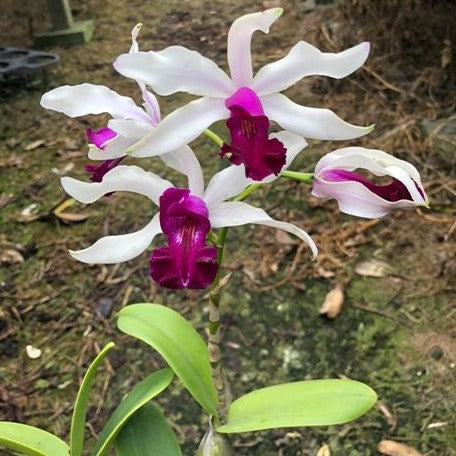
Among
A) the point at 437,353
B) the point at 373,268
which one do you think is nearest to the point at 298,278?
the point at 373,268

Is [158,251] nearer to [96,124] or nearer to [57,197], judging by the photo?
[57,197]

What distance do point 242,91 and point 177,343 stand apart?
2.15ft

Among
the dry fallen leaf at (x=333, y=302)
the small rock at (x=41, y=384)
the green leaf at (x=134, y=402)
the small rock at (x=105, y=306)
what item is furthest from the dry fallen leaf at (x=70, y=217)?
the green leaf at (x=134, y=402)

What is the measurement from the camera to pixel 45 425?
74.7 inches

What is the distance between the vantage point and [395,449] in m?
1.77

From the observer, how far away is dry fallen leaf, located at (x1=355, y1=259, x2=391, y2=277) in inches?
90.6

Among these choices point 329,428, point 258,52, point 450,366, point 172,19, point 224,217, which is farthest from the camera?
point 172,19

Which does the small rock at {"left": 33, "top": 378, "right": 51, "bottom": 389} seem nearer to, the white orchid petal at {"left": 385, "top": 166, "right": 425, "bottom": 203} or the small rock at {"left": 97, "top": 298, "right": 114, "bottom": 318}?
the small rock at {"left": 97, "top": 298, "right": 114, "bottom": 318}

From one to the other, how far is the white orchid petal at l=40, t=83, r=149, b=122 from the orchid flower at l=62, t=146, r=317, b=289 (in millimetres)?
92

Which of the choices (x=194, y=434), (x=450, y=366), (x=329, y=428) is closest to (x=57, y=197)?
(x=194, y=434)

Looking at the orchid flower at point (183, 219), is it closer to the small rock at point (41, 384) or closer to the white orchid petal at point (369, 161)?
the white orchid petal at point (369, 161)

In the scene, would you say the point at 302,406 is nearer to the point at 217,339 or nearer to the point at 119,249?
the point at 217,339

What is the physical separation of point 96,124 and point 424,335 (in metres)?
1.81

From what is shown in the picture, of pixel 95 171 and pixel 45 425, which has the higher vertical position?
pixel 95 171
